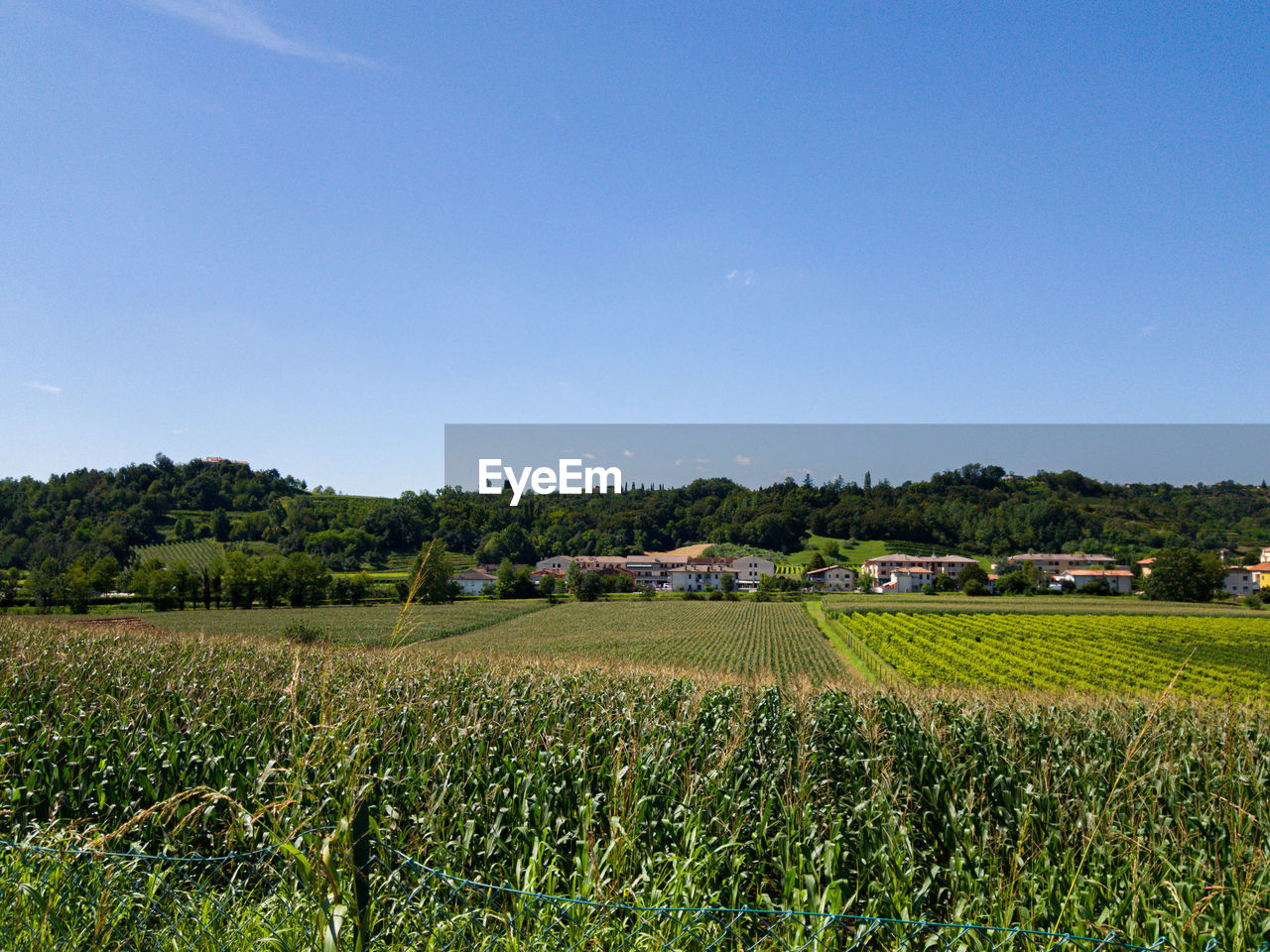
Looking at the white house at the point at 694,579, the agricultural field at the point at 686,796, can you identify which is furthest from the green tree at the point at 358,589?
the agricultural field at the point at 686,796

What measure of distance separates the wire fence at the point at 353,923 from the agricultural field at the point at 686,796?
0.10 meters

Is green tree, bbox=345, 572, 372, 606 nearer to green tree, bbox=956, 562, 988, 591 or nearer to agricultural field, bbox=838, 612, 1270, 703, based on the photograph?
agricultural field, bbox=838, 612, 1270, 703

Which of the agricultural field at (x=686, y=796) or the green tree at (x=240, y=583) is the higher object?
the agricultural field at (x=686, y=796)

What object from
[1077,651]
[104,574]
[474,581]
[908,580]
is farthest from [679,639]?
[908,580]

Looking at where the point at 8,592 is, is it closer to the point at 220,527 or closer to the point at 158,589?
the point at 158,589

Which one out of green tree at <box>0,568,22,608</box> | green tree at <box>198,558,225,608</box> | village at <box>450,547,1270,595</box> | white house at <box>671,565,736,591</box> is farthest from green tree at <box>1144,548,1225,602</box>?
green tree at <box>0,568,22,608</box>

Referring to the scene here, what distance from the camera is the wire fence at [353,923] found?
122 inches

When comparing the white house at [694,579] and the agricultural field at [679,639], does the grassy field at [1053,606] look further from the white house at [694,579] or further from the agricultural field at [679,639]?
the white house at [694,579]

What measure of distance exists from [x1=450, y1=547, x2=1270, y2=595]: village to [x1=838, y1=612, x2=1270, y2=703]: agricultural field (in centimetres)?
4951

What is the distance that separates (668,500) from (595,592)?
94.3 meters

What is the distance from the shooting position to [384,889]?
4.20 m

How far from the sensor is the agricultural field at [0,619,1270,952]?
175 inches

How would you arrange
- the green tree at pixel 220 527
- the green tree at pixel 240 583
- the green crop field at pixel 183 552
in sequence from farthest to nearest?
1. the green tree at pixel 220 527
2. the green crop field at pixel 183 552
3. the green tree at pixel 240 583

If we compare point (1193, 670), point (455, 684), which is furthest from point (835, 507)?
point (455, 684)
